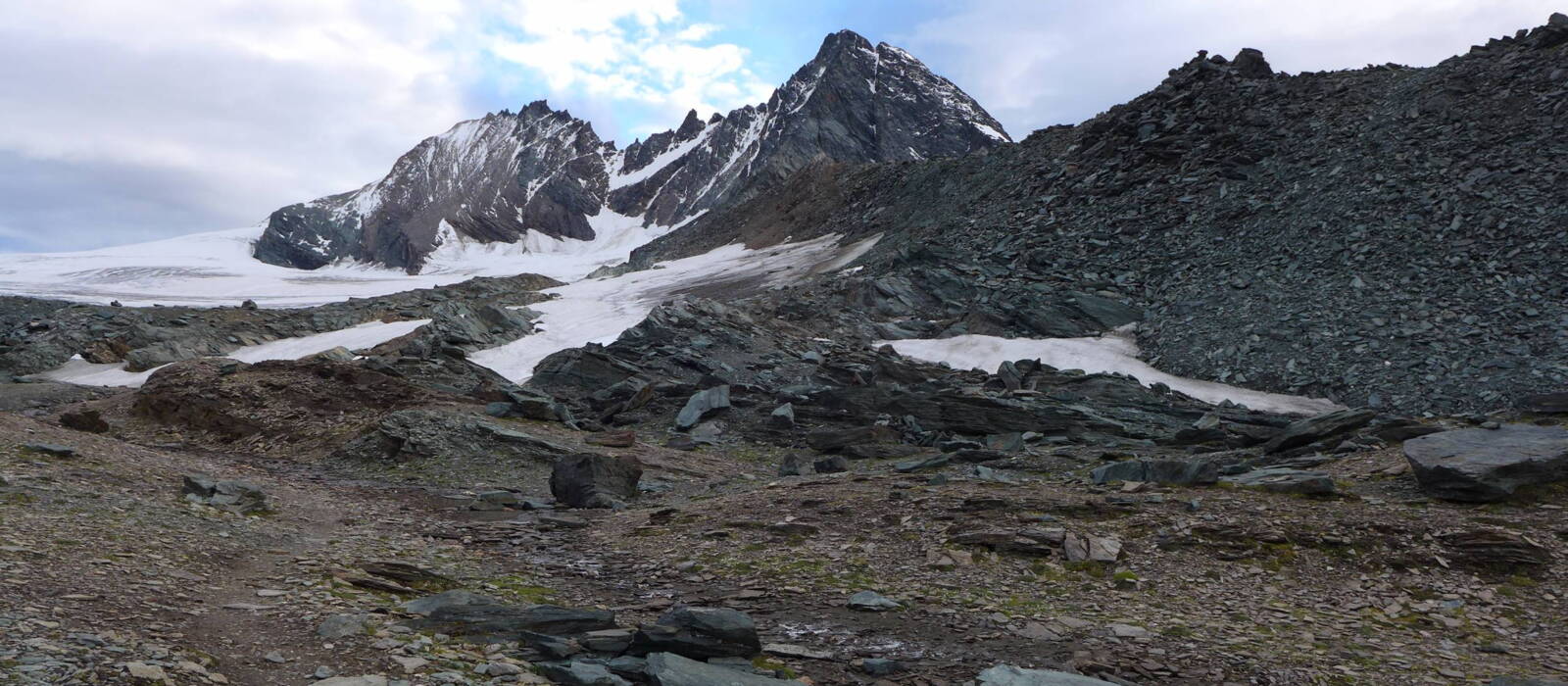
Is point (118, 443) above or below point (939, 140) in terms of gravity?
below

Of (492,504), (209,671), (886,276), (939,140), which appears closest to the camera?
(209,671)

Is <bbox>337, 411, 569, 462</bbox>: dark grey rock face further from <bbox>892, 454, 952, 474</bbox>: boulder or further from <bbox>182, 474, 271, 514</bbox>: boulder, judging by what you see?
<bbox>892, 454, 952, 474</bbox>: boulder

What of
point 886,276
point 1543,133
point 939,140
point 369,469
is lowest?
point 369,469

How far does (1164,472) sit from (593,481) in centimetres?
895

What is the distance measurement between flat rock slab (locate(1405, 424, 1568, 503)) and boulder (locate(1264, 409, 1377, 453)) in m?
4.41

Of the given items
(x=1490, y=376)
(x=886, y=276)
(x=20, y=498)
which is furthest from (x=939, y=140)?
(x=20, y=498)

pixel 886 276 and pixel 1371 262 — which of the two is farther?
pixel 886 276

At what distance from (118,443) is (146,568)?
998cm

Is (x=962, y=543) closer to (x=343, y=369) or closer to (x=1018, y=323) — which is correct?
(x=343, y=369)

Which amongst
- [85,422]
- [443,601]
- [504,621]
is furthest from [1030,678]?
[85,422]

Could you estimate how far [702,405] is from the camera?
80.7 ft

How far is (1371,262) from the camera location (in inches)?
→ 1206

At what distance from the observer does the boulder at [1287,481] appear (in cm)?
1219

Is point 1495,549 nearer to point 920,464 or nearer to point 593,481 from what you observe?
point 920,464
